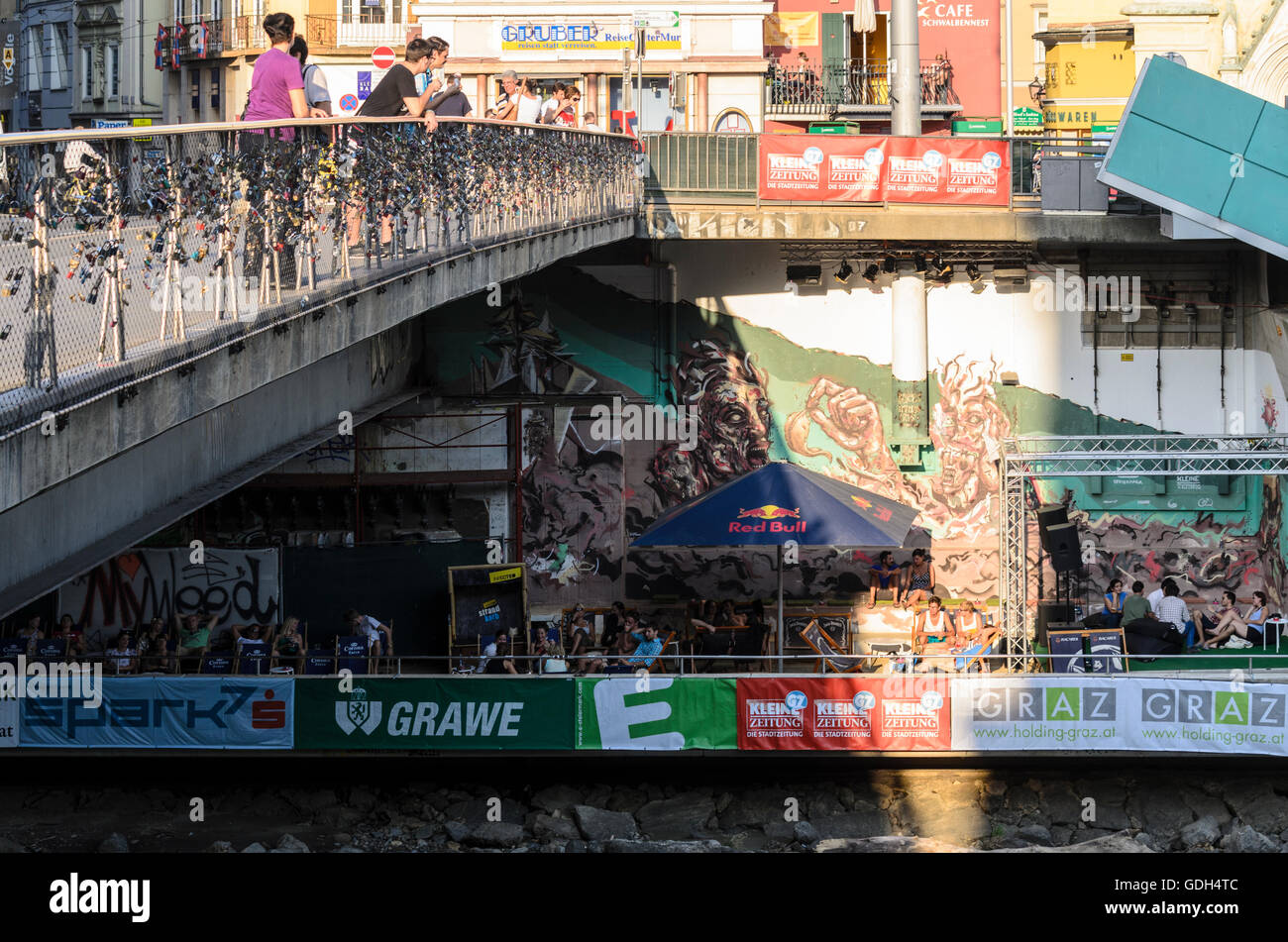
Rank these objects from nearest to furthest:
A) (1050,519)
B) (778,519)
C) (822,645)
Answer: (778,519) < (822,645) < (1050,519)

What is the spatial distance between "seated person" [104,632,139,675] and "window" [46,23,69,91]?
3225cm

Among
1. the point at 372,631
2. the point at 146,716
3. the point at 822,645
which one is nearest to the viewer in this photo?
the point at 146,716

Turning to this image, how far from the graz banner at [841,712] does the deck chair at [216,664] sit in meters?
6.54

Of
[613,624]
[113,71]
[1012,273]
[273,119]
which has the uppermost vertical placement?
[113,71]

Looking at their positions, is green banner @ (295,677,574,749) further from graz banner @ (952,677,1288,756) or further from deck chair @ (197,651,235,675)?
graz banner @ (952,677,1288,756)

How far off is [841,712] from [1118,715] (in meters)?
3.42

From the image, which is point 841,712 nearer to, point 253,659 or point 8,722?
point 253,659

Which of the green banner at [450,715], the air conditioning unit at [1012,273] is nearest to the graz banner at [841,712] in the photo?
the green banner at [450,715]

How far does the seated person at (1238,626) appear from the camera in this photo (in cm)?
2380

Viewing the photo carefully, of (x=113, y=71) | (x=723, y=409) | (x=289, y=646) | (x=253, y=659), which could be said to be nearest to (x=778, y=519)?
(x=289, y=646)

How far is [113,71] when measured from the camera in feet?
158

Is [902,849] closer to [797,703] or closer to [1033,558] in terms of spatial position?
[797,703]

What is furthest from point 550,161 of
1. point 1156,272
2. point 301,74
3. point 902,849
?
point 1156,272

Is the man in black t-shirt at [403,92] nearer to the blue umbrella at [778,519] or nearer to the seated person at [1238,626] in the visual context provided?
the blue umbrella at [778,519]
